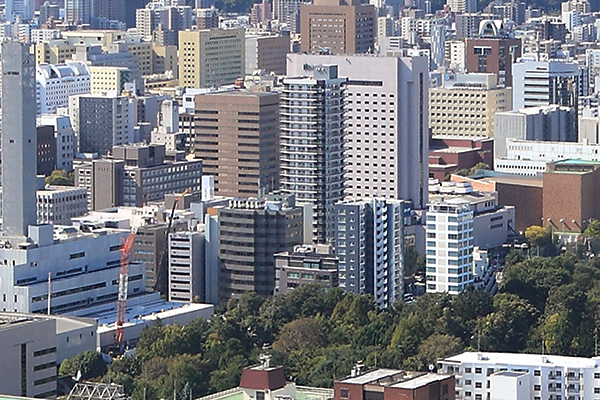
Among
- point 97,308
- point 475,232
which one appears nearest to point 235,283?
point 97,308

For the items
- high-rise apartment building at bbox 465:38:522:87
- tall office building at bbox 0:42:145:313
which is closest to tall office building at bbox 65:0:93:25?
high-rise apartment building at bbox 465:38:522:87

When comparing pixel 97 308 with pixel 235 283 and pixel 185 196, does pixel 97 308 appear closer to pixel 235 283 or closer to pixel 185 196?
pixel 235 283

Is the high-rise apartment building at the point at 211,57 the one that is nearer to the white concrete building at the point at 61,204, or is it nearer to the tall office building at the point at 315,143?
the white concrete building at the point at 61,204

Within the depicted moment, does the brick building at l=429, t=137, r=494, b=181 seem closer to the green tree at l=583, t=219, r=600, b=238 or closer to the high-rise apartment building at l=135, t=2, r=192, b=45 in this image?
the green tree at l=583, t=219, r=600, b=238

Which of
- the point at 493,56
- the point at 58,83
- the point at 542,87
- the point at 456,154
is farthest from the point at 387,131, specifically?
the point at 493,56

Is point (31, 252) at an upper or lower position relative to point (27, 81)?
lower

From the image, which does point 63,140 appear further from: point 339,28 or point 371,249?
point 371,249
